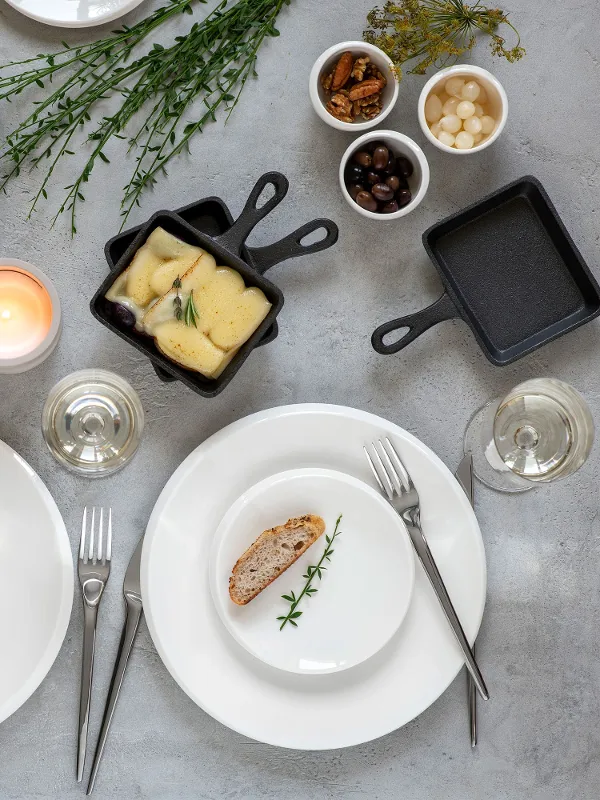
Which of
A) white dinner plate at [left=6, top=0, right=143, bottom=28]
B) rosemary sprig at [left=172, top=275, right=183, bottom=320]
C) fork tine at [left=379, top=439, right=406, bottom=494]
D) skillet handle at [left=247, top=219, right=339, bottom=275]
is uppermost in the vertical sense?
white dinner plate at [left=6, top=0, right=143, bottom=28]

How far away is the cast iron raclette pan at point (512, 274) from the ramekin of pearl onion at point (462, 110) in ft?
0.39

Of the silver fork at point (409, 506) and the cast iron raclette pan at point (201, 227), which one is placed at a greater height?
the cast iron raclette pan at point (201, 227)

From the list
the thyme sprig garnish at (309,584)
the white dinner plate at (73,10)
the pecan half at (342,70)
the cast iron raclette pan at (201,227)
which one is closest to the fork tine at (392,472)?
the thyme sprig garnish at (309,584)

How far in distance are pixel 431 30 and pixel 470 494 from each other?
2.71 feet

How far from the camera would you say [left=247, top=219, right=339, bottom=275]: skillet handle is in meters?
1.18

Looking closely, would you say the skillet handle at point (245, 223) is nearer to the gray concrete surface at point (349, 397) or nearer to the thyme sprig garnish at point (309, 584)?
the gray concrete surface at point (349, 397)

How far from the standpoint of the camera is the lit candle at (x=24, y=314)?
1.23 metres

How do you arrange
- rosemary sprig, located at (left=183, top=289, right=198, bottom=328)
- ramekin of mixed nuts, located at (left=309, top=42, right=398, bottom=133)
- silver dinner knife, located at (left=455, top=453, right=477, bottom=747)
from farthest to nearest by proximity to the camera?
1. silver dinner knife, located at (left=455, top=453, right=477, bottom=747)
2. ramekin of mixed nuts, located at (left=309, top=42, right=398, bottom=133)
3. rosemary sprig, located at (left=183, top=289, right=198, bottom=328)

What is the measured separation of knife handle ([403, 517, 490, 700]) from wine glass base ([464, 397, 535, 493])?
182 millimetres

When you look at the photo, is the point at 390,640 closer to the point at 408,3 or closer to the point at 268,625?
the point at 268,625

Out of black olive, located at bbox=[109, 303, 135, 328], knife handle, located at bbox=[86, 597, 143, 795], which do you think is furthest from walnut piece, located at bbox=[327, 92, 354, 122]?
knife handle, located at bbox=[86, 597, 143, 795]

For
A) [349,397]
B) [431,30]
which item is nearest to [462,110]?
[431,30]

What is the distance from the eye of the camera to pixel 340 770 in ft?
4.45

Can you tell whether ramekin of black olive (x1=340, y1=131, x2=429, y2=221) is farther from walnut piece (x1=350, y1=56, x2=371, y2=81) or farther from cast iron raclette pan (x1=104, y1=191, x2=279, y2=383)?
cast iron raclette pan (x1=104, y1=191, x2=279, y2=383)
